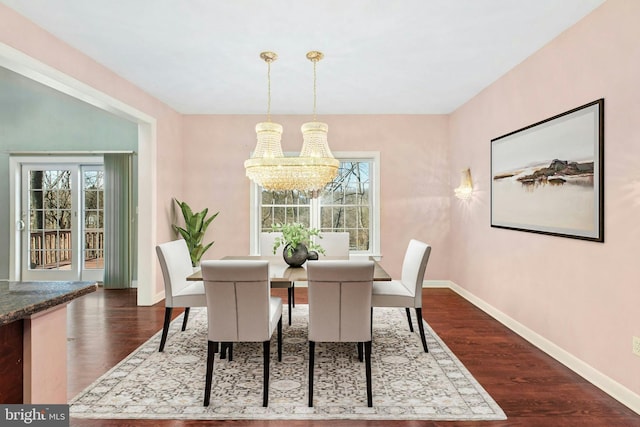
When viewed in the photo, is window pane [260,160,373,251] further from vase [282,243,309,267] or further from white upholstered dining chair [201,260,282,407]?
white upholstered dining chair [201,260,282,407]

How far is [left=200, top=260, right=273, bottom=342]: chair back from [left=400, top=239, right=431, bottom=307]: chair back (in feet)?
4.54

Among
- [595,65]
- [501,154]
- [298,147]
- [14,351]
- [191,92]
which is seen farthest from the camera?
[298,147]

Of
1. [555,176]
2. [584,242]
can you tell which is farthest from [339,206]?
[584,242]

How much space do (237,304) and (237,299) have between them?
0.04 metres

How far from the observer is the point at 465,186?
4.85 metres

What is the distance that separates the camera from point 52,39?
306cm

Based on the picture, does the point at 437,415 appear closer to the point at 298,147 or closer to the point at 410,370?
the point at 410,370

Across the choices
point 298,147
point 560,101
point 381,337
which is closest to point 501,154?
point 560,101

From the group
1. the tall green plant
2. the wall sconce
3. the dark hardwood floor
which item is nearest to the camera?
the dark hardwood floor

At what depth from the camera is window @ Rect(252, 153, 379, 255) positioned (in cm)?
576

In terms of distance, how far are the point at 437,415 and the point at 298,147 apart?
4170mm

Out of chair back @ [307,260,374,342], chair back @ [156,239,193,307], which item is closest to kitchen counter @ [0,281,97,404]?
chair back @ [307,260,374,342]

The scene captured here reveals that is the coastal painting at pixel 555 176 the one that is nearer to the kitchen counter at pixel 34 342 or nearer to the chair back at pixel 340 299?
the chair back at pixel 340 299

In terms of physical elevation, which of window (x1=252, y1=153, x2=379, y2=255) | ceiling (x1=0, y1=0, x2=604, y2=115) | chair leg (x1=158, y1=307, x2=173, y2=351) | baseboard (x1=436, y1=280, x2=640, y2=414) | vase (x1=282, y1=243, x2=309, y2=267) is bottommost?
baseboard (x1=436, y1=280, x2=640, y2=414)
